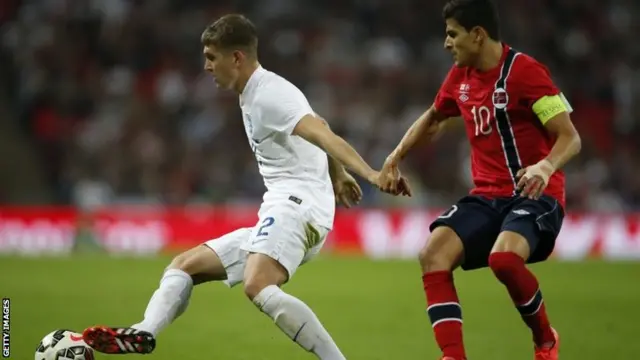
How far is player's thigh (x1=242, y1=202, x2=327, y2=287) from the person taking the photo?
18.9ft

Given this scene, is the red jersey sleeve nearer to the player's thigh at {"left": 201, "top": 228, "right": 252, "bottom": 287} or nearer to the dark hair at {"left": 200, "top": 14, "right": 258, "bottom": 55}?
the dark hair at {"left": 200, "top": 14, "right": 258, "bottom": 55}

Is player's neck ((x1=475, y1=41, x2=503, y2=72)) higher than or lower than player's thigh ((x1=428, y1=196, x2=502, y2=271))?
higher

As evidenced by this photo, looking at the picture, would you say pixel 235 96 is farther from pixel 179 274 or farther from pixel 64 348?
pixel 64 348

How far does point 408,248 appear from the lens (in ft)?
55.5

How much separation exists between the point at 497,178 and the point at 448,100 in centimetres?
59

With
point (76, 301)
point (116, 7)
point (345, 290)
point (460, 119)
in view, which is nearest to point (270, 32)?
point (116, 7)

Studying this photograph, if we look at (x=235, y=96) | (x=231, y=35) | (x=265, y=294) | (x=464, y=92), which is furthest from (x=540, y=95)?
(x=235, y=96)

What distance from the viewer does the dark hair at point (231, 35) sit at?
604 centimetres

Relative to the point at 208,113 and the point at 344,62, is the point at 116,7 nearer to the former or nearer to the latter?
the point at 208,113

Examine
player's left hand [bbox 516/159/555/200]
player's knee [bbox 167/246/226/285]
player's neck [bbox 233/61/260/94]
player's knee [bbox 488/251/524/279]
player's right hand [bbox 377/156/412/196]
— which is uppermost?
player's neck [bbox 233/61/260/94]

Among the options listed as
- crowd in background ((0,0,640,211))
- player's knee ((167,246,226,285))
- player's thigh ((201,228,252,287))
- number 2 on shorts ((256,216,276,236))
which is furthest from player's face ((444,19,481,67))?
crowd in background ((0,0,640,211))

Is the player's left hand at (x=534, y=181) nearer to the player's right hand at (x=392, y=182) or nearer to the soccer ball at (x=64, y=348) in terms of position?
the player's right hand at (x=392, y=182)

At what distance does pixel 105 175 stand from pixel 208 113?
2.14 metres

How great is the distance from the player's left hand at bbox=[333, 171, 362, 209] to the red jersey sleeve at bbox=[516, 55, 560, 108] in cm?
113
